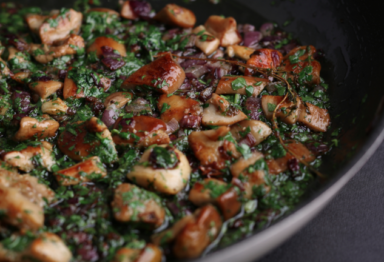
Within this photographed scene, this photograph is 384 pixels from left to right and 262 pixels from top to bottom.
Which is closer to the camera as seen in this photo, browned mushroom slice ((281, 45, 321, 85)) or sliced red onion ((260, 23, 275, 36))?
browned mushroom slice ((281, 45, 321, 85))

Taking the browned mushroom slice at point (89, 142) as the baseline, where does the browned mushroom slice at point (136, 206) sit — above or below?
above

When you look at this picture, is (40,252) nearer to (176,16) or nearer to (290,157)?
(290,157)

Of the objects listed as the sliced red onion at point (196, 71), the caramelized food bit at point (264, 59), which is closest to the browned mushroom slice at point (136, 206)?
the sliced red onion at point (196, 71)

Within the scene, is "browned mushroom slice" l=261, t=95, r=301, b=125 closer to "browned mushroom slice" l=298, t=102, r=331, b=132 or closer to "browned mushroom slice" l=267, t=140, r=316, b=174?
"browned mushroom slice" l=298, t=102, r=331, b=132

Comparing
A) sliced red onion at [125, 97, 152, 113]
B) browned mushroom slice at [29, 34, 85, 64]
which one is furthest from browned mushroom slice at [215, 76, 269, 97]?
browned mushroom slice at [29, 34, 85, 64]

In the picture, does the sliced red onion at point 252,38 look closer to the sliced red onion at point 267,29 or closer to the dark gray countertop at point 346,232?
the sliced red onion at point 267,29

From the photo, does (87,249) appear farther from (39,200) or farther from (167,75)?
(167,75)

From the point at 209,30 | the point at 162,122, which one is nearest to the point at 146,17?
the point at 209,30
